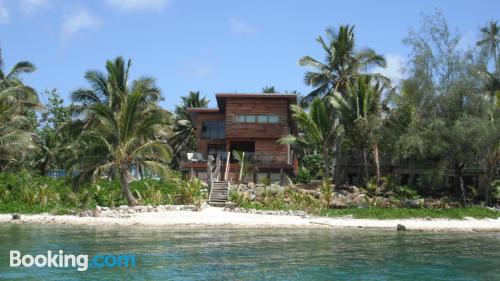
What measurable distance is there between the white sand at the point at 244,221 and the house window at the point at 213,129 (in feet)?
44.7

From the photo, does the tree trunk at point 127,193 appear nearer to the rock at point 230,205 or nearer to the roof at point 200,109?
the rock at point 230,205

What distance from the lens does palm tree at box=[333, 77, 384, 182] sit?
30484mm

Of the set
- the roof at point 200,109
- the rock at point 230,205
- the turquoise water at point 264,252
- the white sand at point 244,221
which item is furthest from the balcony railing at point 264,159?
the turquoise water at point 264,252

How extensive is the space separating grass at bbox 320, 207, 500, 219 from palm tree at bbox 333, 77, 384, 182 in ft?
20.3

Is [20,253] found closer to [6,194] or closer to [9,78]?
[6,194]

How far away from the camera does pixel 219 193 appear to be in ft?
85.3

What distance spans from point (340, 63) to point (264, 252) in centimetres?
2536

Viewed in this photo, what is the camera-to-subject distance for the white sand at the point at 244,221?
68.0 feet

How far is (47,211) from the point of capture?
23.0m

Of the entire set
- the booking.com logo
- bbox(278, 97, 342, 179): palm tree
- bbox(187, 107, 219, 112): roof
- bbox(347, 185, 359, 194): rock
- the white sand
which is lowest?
→ the booking.com logo

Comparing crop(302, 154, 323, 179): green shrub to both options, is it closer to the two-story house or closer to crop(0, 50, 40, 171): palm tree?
the two-story house

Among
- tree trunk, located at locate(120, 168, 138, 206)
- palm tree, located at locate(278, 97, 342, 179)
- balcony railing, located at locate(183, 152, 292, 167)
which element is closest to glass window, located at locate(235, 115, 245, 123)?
balcony railing, located at locate(183, 152, 292, 167)

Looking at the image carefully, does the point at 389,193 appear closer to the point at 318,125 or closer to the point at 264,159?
the point at 318,125

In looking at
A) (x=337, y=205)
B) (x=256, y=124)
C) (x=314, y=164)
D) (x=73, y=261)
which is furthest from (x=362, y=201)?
(x=73, y=261)
